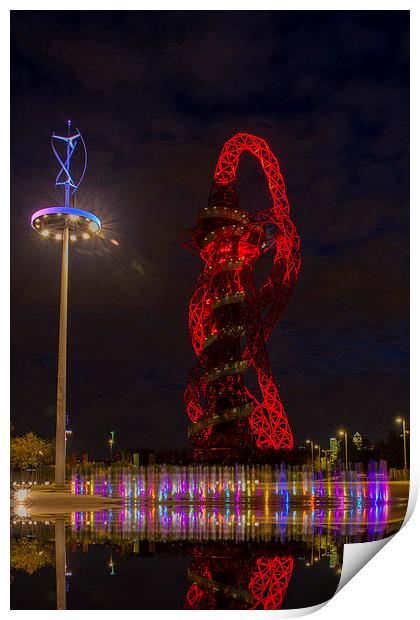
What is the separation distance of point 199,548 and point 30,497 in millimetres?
6559

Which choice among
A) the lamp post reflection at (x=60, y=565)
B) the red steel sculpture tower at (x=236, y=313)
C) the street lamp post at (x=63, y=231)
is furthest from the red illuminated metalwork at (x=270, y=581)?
the red steel sculpture tower at (x=236, y=313)

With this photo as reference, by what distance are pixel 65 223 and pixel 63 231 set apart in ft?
0.87

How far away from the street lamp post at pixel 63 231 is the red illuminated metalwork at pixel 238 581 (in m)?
7.65

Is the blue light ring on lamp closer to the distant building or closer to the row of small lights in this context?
the row of small lights

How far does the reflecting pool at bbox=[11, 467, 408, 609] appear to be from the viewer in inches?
252

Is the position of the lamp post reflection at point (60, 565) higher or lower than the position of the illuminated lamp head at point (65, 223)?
lower

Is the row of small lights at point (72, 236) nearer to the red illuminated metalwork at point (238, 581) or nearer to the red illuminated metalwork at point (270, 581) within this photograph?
the red illuminated metalwork at point (238, 581)

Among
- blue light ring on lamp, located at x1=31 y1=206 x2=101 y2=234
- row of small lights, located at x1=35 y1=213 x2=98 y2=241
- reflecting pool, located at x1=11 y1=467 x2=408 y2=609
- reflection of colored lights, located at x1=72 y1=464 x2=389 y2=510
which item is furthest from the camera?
row of small lights, located at x1=35 y1=213 x2=98 y2=241

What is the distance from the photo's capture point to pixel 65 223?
589 inches

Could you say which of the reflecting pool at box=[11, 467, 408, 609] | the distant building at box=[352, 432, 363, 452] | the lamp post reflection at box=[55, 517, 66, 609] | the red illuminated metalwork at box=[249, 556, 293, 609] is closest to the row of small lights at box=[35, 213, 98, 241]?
the reflecting pool at box=[11, 467, 408, 609]

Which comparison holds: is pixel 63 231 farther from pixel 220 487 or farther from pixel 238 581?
pixel 238 581

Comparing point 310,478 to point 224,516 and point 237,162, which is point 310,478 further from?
point 237,162

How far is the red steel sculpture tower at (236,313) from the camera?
1967cm

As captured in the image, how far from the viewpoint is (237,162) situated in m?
22.1
